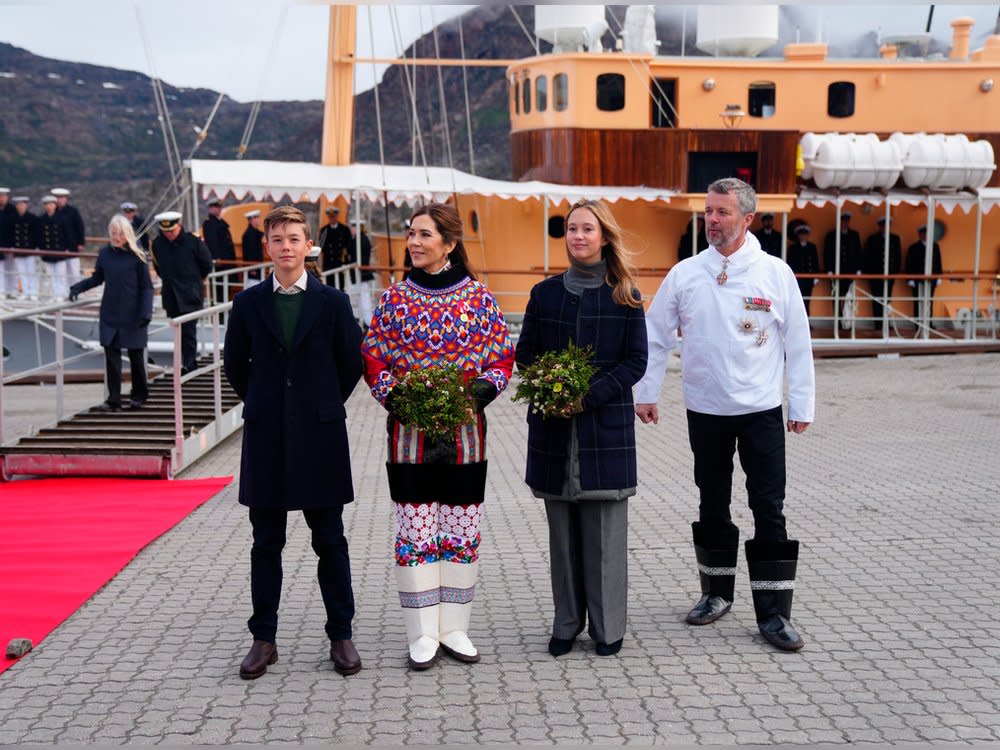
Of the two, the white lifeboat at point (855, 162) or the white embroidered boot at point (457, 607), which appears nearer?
the white embroidered boot at point (457, 607)

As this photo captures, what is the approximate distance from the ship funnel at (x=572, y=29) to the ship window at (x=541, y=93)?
2.63ft

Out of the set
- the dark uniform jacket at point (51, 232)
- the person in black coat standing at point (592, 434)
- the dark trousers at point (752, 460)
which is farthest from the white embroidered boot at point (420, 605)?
the dark uniform jacket at point (51, 232)

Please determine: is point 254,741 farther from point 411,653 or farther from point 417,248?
point 417,248

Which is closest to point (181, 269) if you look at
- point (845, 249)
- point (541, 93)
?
point (541, 93)

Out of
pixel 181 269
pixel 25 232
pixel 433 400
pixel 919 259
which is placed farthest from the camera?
pixel 25 232

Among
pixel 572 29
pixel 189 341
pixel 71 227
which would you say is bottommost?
pixel 189 341

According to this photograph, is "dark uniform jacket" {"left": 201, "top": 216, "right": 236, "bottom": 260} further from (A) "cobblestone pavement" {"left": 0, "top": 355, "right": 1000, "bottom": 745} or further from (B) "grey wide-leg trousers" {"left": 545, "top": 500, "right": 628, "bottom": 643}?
(B) "grey wide-leg trousers" {"left": 545, "top": 500, "right": 628, "bottom": 643}

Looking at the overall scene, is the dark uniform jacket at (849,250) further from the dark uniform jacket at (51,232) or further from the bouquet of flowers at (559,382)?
the bouquet of flowers at (559,382)

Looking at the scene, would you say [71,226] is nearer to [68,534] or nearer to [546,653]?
[68,534]

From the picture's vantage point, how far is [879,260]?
20766 mm

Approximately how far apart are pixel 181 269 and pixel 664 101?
34.8 feet

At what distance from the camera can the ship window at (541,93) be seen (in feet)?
69.2

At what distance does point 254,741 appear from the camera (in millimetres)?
4301

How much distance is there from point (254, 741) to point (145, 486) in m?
5.29
